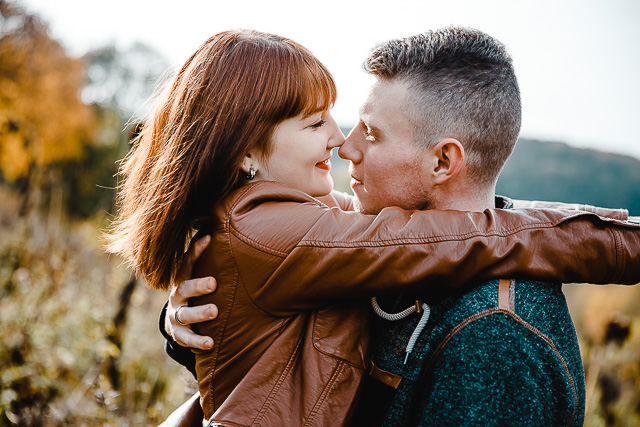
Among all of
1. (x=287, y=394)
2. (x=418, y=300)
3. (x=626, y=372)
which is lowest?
(x=626, y=372)

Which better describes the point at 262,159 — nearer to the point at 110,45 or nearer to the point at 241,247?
the point at 241,247

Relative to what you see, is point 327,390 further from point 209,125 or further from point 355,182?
point 209,125

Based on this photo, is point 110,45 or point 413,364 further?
point 110,45

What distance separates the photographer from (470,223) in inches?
63.0

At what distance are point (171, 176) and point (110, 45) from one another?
2192 cm

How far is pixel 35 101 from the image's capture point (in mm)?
15688

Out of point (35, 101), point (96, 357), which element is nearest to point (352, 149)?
point (96, 357)

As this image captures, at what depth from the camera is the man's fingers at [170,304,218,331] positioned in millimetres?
1857

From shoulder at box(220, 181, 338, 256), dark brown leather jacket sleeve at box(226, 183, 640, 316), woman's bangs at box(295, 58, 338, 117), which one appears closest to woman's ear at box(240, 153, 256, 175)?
shoulder at box(220, 181, 338, 256)

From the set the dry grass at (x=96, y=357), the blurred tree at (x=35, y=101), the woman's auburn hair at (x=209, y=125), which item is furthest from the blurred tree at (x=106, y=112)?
the woman's auburn hair at (x=209, y=125)

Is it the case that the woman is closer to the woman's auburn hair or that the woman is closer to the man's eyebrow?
the woman's auburn hair

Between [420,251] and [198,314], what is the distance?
0.93m

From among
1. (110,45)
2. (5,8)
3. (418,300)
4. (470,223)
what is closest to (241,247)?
(418,300)

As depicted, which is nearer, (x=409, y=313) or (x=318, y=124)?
(x=409, y=313)
